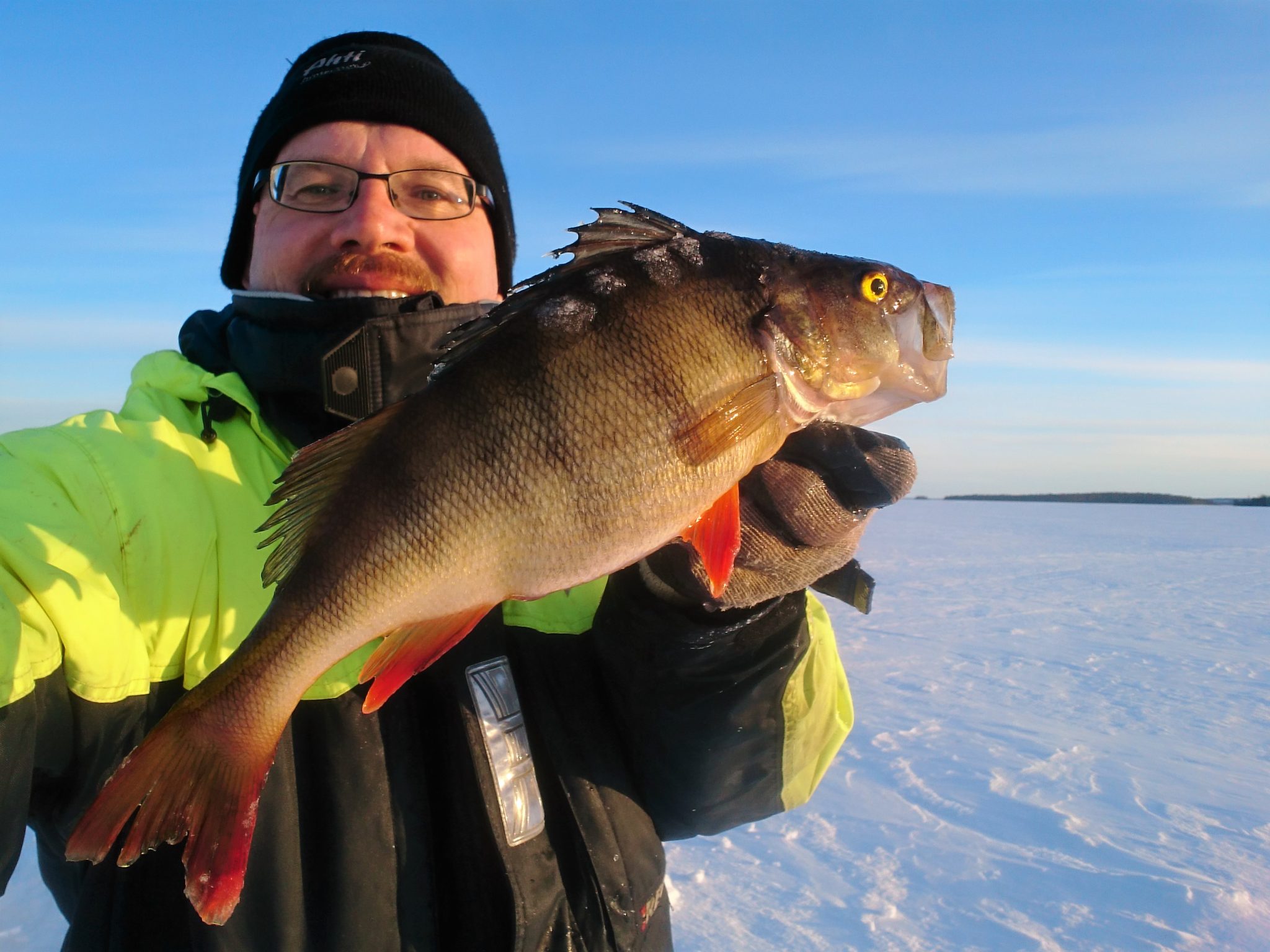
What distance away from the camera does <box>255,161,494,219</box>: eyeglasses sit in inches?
86.7

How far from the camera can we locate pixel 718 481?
1480mm

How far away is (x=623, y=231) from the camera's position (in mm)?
1636

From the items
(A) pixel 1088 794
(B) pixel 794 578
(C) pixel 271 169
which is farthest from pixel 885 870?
(C) pixel 271 169

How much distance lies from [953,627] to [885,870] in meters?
4.13

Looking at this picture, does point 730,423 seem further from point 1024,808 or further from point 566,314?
point 1024,808

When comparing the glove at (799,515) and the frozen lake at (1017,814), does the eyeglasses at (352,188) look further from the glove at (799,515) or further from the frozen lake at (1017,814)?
the frozen lake at (1017,814)

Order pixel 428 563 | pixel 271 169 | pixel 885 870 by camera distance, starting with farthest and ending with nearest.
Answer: pixel 885 870, pixel 271 169, pixel 428 563

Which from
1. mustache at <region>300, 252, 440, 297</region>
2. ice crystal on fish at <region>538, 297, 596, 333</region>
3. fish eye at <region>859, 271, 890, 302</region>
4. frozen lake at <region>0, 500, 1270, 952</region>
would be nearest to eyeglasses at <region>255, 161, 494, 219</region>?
mustache at <region>300, 252, 440, 297</region>

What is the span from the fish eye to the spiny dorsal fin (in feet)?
1.22

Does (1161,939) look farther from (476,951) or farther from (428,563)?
(428,563)

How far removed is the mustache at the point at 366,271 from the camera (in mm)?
2092

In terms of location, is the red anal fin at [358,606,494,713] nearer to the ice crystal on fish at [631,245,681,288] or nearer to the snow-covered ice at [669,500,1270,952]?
the ice crystal on fish at [631,245,681,288]

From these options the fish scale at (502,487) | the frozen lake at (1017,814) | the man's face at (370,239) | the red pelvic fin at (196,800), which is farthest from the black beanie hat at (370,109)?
the frozen lake at (1017,814)

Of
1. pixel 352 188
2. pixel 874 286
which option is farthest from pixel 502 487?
pixel 352 188
